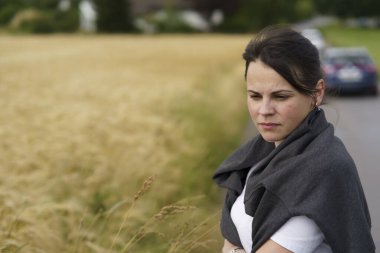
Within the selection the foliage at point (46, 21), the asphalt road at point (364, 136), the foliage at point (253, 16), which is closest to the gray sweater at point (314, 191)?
the asphalt road at point (364, 136)

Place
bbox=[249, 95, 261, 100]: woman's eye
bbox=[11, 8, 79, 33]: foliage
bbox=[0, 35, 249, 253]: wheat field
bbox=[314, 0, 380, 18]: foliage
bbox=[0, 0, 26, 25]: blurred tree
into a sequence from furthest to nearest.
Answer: bbox=[314, 0, 380, 18]: foliage, bbox=[0, 0, 26, 25]: blurred tree, bbox=[11, 8, 79, 33]: foliage, bbox=[0, 35, 249, 253]: wheat field, bbox=[249, 95, 261, 100]: woman's eye

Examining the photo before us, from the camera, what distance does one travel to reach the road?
6.16m

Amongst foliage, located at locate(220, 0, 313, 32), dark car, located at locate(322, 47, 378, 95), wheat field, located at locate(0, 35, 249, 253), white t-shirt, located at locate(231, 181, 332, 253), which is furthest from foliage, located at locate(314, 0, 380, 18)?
white t-shirt, located at locate(231, 181, 332, 253)

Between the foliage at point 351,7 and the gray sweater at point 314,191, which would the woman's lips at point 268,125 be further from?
the foliage at point 351,7

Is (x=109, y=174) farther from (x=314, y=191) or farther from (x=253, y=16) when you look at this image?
(x=253, y=16)

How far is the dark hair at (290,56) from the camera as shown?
1794 mm

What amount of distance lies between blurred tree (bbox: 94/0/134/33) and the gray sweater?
62.4 meters

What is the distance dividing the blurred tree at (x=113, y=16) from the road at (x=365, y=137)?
49099 millimetres

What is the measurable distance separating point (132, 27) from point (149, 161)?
61485 mm

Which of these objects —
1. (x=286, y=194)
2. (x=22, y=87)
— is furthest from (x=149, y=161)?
(x=22, y=87)

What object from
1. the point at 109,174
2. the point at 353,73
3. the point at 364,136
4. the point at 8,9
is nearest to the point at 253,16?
the point at 8,9

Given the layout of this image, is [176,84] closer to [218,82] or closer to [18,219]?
[218,82]

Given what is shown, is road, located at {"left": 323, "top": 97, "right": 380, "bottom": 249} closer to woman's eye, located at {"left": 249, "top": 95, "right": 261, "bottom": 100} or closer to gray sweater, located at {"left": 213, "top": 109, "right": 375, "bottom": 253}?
woman's eye, located at {"left": 249, "top": 95, "right": 261, "bottom": 100}

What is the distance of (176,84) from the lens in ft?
35.6
